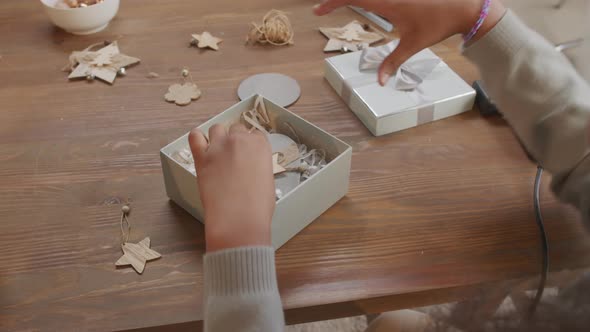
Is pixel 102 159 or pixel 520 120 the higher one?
pixel 520 120

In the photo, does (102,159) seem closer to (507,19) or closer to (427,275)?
(427,275)

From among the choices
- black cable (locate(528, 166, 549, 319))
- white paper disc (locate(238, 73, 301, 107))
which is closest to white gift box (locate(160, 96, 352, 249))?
white paper disc (locate(238, 73, 301, 107))

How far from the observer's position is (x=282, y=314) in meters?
0.52

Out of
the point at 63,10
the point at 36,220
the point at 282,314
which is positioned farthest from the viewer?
the point at 63,10

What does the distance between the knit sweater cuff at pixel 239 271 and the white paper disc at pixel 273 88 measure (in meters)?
0.33

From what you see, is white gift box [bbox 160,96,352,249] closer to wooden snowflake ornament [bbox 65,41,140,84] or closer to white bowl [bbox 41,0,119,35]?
wooden snowflake ornament [bbox 65,41,140,84]

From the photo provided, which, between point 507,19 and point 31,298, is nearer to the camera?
point 31,298

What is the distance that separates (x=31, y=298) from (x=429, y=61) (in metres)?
0.64

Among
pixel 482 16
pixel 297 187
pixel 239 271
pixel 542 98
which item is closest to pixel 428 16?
pixel 482 16

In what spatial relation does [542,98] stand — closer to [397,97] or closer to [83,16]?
[397,97]

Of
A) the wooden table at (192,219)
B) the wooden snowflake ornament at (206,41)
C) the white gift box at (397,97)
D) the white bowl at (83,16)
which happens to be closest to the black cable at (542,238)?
the wooden table at (192,219)

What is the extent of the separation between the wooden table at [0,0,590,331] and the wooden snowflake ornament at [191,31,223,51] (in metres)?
0.02

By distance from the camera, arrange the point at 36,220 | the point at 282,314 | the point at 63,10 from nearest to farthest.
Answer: the point at 282,314 < the point at 36,220 < the point at 63,10

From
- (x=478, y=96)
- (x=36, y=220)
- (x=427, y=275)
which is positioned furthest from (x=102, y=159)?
(x=478, y=96)
